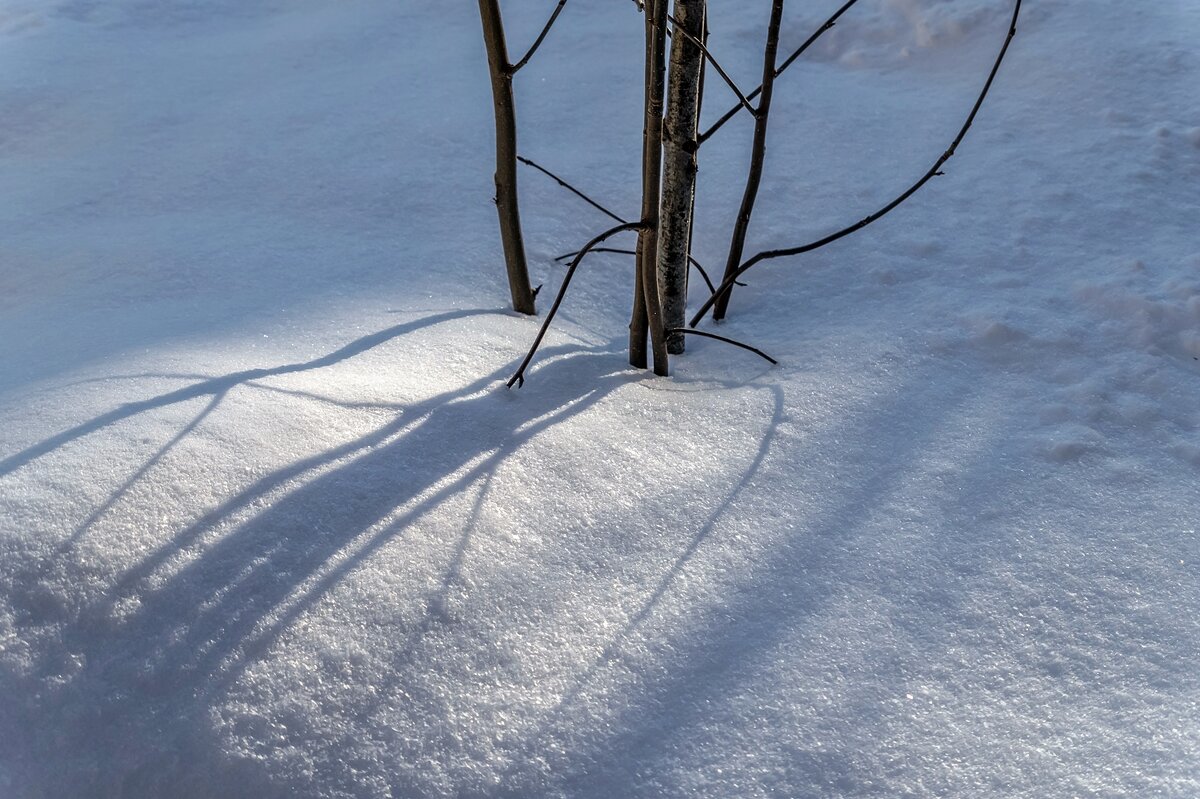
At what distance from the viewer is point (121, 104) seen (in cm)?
239

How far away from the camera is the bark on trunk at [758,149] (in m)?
1.24

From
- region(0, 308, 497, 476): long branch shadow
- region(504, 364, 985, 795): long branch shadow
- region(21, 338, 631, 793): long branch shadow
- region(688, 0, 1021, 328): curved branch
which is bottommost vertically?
region(504, 364, 985, 795): long branch shadow

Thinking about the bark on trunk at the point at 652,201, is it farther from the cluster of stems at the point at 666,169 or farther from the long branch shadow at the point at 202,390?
the long branch shadow at the point at 202,390

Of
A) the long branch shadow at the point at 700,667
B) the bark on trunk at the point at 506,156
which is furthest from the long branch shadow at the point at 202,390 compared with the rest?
the long branch shadow at the point at 700,667

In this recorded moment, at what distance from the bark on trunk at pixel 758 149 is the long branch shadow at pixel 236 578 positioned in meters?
0.49

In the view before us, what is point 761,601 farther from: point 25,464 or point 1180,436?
point 25,464

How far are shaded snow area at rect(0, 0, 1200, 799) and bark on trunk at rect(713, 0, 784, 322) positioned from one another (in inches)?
4.2

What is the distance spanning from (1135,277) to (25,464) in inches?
61.7

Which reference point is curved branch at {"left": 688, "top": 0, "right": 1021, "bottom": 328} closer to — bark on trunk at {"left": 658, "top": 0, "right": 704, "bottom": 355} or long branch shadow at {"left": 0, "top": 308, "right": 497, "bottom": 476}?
bark on trunk at {"left": 658, "top": 0, "right": 704, "bottom": 355}

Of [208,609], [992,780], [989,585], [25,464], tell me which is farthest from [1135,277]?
[25,464]

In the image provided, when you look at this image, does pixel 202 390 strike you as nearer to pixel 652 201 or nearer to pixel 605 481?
pixel 605 481

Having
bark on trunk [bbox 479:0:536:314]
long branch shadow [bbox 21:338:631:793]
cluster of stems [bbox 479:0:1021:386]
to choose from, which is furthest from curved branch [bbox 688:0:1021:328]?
long branch shadow [bbox 21:338:631:793]

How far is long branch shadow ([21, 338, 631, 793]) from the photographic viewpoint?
79cm

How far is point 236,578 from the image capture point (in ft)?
2.89
